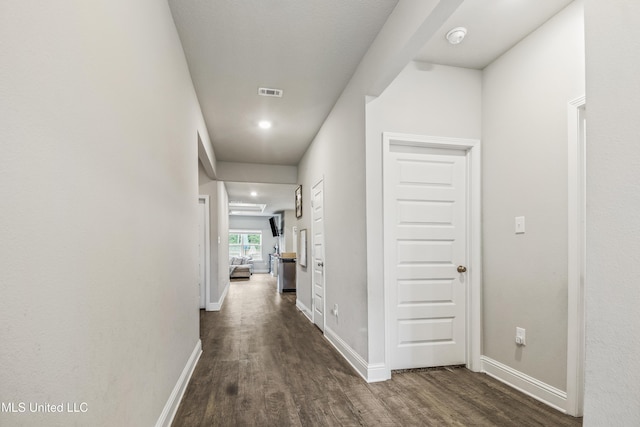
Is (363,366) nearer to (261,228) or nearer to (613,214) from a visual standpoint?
(613,214)

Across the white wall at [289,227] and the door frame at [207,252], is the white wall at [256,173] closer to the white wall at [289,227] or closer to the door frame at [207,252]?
the door frame at [207,252]

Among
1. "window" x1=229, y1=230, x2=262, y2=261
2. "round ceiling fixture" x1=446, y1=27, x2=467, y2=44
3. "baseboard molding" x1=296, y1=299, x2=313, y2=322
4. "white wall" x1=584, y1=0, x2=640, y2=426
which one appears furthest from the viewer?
"window" x1=229, y1=230, x2=262, y2=261

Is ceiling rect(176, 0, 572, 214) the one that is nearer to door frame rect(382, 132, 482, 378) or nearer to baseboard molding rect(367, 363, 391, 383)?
door frame rect(382, 132, 482, 378)

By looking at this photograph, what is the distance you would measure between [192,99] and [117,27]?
6.02ft

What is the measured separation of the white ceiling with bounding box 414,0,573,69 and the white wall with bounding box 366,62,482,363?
0.46 ft

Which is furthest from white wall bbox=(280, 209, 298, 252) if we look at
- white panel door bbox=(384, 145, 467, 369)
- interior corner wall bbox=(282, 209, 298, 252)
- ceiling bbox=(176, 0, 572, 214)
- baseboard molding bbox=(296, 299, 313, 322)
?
white panel door bbox=(384, 145, 467, 369)

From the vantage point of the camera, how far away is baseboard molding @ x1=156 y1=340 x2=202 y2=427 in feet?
6.14

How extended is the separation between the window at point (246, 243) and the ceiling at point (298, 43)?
10.6 m

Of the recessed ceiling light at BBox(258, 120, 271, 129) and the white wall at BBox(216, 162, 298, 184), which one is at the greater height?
the recessed ceiling light at BBox(258, 120, 271, 129)

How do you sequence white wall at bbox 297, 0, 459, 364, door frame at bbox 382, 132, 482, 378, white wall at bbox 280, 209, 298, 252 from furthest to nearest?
white wall at bbox 280, 209, 298, 252
door frame at bbox 382, 132, 482, 378
white wall at bbox 297, 0, 459, 364

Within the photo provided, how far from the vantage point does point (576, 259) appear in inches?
81.5

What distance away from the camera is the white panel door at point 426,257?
9.19 feet

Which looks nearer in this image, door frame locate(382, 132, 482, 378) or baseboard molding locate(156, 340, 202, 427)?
baseboard molding locate(156, 340, 202, 427)

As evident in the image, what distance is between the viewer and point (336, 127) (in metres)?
3.52
